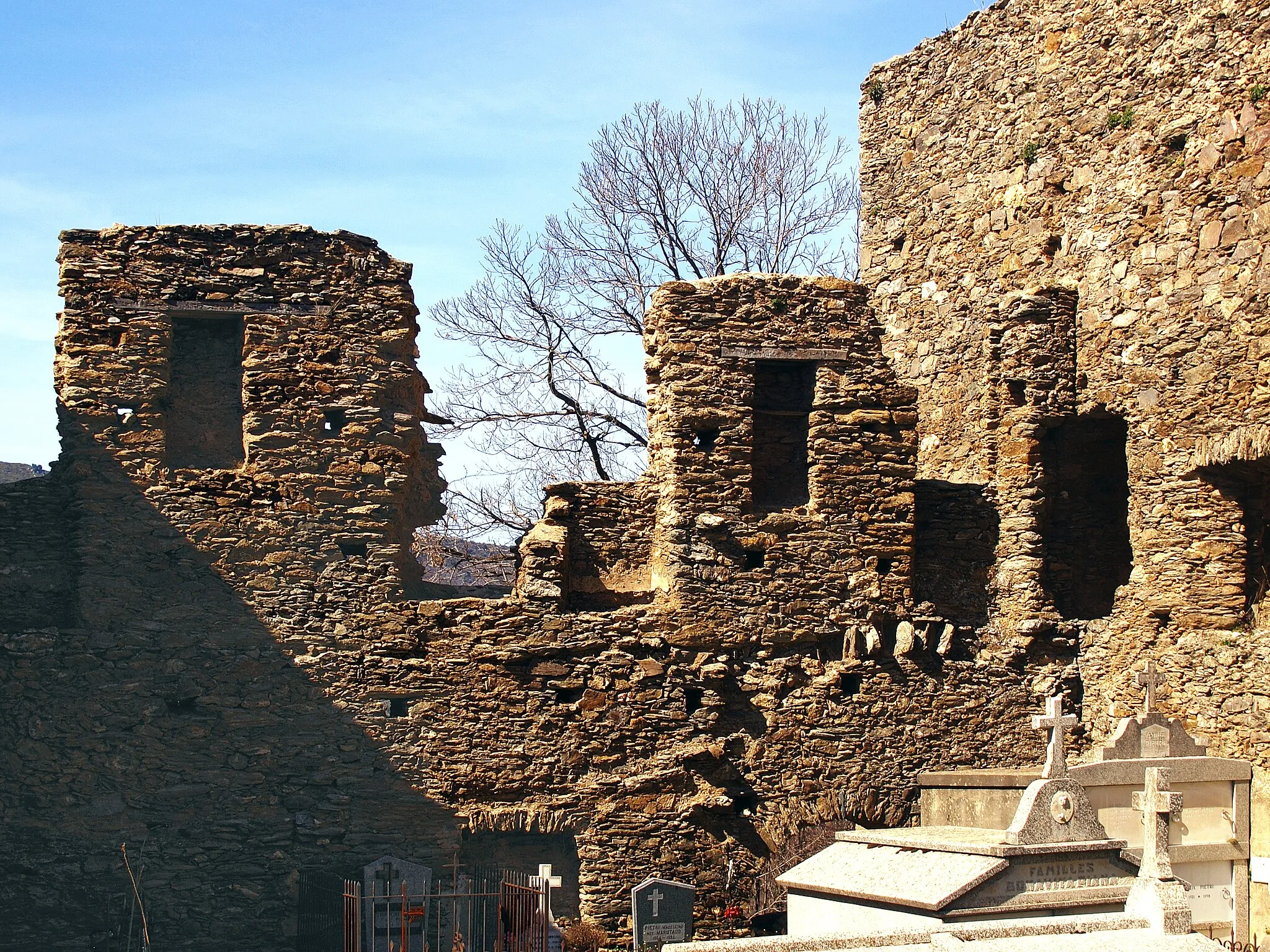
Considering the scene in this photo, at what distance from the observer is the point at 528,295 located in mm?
22484

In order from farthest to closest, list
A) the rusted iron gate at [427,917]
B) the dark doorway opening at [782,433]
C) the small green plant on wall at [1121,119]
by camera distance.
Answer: the small green plant on wall at [1121,119]
the dark doorway opening at [782,433]
the rusted iron gate at [427,917]

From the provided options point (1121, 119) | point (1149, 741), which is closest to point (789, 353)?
point (1121, 119)

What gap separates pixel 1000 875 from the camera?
32.2 ft

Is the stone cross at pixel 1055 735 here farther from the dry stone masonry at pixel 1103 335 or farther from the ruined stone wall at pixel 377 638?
the ruined stone wall at pixel 377 638

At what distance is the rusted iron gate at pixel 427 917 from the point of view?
11.8 meters

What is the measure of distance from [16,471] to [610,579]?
89.2ft

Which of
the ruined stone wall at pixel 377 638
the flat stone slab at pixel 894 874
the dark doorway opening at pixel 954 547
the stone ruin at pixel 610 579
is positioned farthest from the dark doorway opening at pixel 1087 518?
the flat stone slab at pixel 894 874

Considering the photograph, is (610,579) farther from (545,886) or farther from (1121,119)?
(1121,119)

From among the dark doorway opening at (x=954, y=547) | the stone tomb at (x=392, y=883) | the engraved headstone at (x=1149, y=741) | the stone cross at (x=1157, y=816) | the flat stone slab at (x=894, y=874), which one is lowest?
the stone tomb at (x=392, y=883)

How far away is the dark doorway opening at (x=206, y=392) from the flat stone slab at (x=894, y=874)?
5.91 meters

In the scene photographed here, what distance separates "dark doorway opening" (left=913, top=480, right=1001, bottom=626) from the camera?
1462cm

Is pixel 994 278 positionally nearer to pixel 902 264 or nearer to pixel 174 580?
pixel 902 264

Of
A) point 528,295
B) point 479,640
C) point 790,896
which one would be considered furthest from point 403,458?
point 528,295

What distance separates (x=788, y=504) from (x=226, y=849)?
5543 mm
